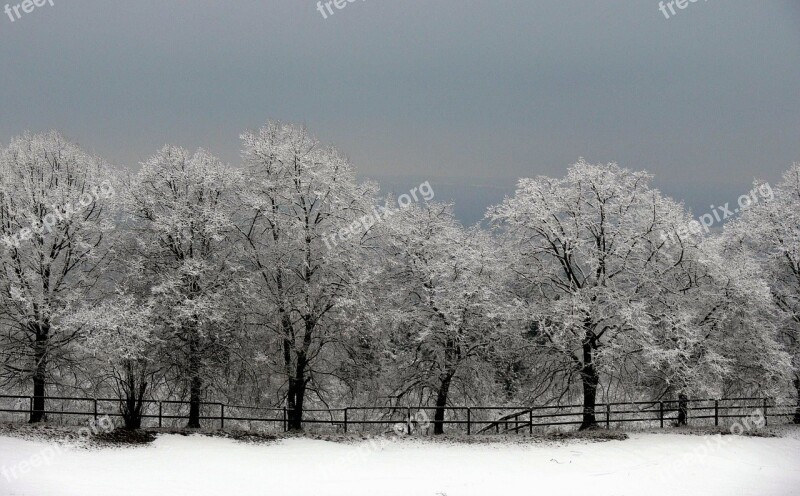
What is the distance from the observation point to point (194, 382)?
2180 cm

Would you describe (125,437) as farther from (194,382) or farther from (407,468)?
(407,468)

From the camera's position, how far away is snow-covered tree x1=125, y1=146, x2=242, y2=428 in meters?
20.8

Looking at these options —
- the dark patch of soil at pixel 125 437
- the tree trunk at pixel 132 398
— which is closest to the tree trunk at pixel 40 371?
the dark patch of soil at pixel 125 437

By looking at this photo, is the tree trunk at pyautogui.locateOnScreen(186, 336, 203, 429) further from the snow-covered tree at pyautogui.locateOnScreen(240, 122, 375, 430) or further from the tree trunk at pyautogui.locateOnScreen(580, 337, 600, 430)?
the tree trunk at pyautogui.locateOnScreen(580, 337, 600, 430)

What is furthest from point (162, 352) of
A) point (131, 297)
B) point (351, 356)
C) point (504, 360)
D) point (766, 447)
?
point (766, 447)

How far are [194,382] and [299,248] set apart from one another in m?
6.63

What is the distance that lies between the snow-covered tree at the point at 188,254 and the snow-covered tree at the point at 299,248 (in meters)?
1.13

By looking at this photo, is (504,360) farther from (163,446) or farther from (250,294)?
(163,446)

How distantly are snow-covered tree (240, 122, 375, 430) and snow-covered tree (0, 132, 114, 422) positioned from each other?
6151mm

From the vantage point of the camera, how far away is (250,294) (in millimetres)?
21812

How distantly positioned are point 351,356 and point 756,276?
18.6 metres

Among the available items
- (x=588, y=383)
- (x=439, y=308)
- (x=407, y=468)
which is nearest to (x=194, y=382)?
(x=407, y=468)

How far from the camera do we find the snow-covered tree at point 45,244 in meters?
21.0

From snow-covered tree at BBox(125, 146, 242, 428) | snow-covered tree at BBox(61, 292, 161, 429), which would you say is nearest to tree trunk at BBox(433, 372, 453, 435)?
snow-covered tree at BBox(125, 146, 242, 428)
